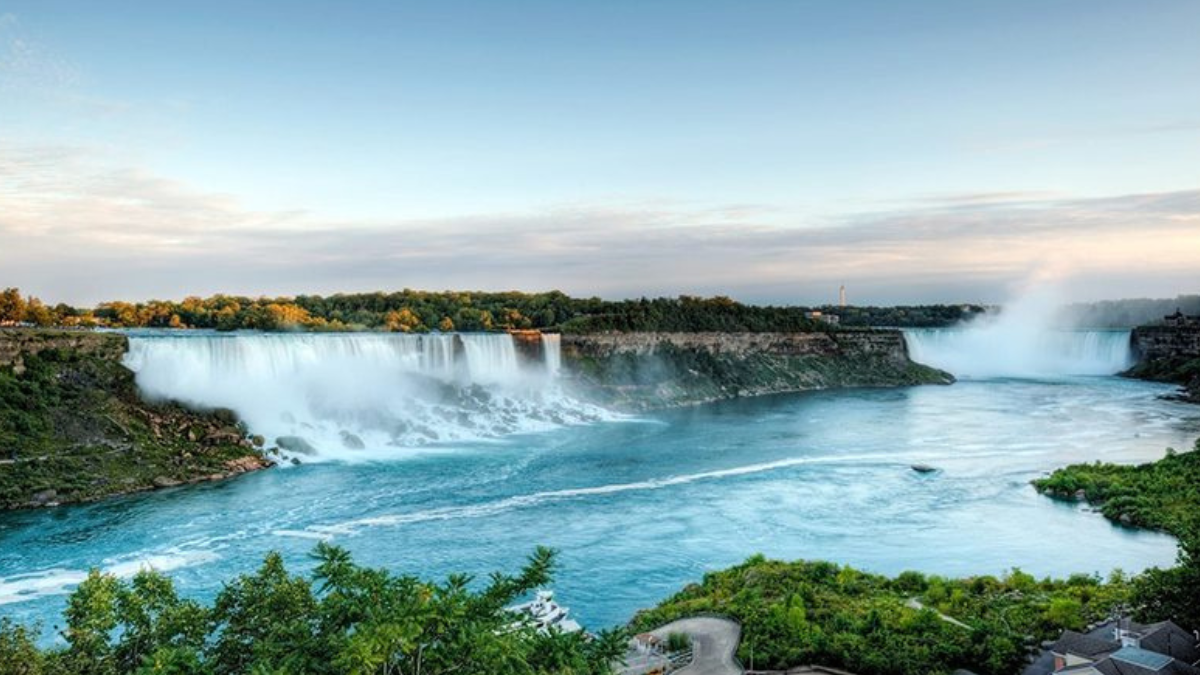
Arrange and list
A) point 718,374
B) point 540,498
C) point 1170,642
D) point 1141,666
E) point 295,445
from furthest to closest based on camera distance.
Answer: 1. point 718,374
2. point 295,445
3. point 540,498
4. point 1170,642
5. point 1141,666

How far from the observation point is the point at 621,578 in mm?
20891

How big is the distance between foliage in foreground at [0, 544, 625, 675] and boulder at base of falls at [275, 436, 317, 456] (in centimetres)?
2863

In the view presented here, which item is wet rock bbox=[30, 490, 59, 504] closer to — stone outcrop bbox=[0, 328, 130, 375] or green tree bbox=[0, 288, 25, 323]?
stone outcrop bbox=[0, 328, 130, 375]

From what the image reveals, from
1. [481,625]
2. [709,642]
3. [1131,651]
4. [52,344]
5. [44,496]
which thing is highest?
[52,344]

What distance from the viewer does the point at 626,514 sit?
90.3 feet

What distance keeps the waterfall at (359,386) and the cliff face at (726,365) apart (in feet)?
19.4

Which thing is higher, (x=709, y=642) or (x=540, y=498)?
(x=709, y=642)

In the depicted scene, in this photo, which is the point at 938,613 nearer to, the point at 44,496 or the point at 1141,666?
the point at 1141,666

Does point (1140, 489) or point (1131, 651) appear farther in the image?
point (1140, 489)

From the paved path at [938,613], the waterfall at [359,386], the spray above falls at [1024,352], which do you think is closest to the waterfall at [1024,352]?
the spray above falls at [1024,352]

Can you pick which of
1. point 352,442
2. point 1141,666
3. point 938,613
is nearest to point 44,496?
point 352,442

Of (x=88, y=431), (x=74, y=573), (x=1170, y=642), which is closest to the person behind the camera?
(x=1170, y=642)

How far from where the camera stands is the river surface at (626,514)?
21.5 m

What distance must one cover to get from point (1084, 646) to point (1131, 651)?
0.83 meters
